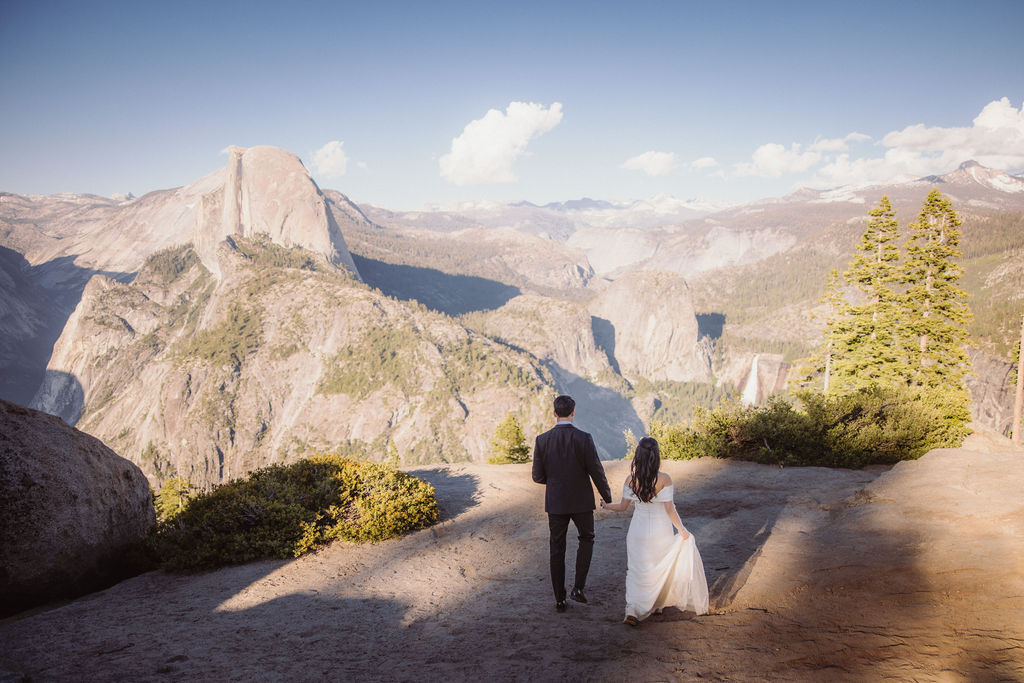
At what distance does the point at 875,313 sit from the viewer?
3105 centimetres

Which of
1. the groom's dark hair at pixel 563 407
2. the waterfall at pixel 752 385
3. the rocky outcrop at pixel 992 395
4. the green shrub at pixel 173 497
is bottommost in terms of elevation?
the waterfall at pixel 752 385

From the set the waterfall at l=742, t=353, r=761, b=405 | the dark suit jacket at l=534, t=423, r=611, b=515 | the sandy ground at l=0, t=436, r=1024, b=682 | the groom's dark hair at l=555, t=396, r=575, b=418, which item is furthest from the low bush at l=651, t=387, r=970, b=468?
the waterfall at l=742, t=353, r=761, b=405

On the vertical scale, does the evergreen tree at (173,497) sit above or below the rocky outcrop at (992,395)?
above

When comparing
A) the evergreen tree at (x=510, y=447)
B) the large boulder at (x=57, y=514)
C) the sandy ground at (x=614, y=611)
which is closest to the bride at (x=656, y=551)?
the sandy ground at (x=614, y=611)

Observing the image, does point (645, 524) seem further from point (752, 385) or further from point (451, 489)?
point (752, 385)

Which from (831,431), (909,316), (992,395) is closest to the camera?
(831,431)

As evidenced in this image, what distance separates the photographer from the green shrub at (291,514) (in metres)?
10.5

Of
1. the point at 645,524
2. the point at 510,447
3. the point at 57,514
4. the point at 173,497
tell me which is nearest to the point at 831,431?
the point at 645,524

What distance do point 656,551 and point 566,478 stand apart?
1.45m

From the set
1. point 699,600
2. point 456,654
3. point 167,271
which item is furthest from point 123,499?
point 167,271

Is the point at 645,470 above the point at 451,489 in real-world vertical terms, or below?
above

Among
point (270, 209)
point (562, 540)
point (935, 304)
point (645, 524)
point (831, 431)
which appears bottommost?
point (831, 431)

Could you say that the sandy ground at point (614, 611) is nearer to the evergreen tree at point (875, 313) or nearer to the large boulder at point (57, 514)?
the large boulder at point (57, 514)

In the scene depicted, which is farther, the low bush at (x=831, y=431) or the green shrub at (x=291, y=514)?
the low bush at (x=831, y=431)
